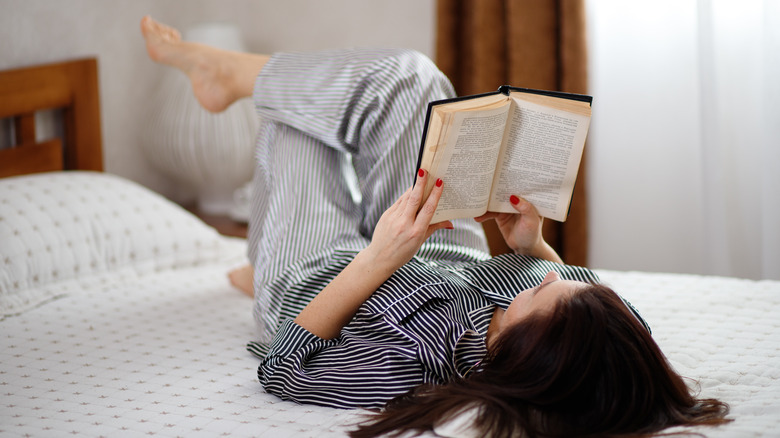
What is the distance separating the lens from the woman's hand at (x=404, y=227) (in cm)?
108

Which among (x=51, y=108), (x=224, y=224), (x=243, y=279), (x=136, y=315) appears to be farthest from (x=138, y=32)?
(x=136, y=315)

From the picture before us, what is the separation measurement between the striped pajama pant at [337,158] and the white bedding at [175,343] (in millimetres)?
192

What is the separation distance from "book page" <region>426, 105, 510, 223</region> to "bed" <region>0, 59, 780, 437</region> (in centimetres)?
37

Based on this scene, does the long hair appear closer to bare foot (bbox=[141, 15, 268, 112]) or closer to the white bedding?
the white bedding

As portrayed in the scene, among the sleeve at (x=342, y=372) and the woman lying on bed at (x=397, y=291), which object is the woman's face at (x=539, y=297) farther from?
the sleeve at (x=342, y=372)

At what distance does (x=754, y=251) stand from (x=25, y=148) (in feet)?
6.80

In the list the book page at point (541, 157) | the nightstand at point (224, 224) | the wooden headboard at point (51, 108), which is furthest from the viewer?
the nightstand at point (224, 224)

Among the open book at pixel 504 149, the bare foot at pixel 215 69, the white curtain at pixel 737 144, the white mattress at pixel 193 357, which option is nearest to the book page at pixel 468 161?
the open book at pixel 504 149

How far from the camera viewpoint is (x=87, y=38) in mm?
2215

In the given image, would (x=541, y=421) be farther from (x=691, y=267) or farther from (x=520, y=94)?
(x=691, y=267)

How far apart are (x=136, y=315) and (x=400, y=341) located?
0.67 meters

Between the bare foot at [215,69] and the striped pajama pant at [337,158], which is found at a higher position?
the bare foot at [215,69]

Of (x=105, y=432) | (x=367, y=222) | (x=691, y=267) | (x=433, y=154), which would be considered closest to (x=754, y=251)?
(x=691, y=267)

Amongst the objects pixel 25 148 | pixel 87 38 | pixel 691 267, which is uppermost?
pixel 87 38
